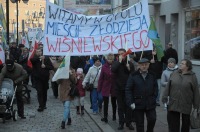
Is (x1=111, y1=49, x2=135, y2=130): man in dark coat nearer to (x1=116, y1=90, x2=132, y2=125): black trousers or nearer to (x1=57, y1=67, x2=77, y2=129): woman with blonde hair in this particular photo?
(x1=116, y1=90, x2=132, y2=125): black trousers

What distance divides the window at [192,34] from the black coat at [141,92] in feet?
35.0

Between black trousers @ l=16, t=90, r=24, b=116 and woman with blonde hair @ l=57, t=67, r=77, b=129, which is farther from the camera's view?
black trousers @ l=16, t=90, r=24, b=116

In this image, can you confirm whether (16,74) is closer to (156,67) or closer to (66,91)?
(66,91)

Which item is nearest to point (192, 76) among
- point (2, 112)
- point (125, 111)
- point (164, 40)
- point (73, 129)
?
point (125, 111)

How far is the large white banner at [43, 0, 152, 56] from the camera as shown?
32.0ft

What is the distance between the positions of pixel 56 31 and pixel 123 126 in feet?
8.87

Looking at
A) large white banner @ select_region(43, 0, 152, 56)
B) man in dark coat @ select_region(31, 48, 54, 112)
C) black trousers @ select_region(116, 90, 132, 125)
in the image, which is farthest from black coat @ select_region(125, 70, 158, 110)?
man in dark coat @ select_region(31, 48, 54, 112)

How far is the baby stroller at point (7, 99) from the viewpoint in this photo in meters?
10.1

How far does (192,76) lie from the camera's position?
7.53m

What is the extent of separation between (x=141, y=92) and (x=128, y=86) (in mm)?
266

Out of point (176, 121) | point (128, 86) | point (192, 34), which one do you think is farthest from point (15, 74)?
point (192, 34)

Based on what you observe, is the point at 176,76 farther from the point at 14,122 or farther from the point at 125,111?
the point at 14,122

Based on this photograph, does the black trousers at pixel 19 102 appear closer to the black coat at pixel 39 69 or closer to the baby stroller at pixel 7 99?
the baby stroller at pixel 7 99

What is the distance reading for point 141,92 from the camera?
751 cm
